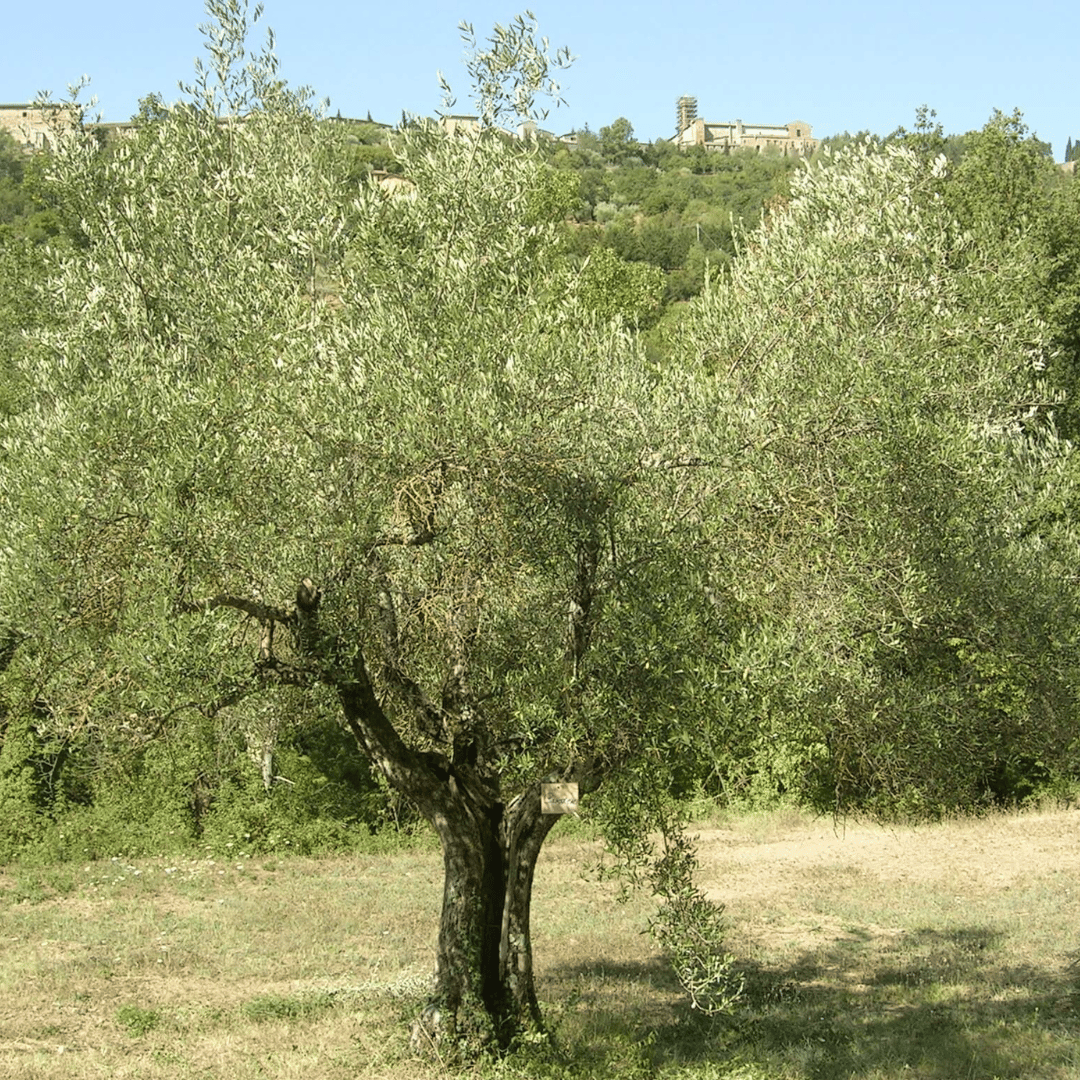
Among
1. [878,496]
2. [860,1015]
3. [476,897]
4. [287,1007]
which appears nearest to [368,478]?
[878,496]

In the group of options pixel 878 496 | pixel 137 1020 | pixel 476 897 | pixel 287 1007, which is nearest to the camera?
pixel 878 496

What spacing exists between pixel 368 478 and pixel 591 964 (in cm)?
931

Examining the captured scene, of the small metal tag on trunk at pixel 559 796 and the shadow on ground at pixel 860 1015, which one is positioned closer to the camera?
the small metal tag on trunk at pixel 559 796

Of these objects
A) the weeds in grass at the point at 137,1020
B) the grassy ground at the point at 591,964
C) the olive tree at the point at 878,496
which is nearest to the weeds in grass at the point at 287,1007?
the grassy ground at the point at 591,964

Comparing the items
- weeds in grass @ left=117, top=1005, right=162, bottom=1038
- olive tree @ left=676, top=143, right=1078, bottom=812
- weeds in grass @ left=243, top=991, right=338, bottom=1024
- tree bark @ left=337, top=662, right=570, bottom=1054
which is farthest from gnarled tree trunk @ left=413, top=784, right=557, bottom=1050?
weeds in grass @ left=117, top=1005, right=162, bottom=1038

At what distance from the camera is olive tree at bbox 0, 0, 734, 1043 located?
7.59m

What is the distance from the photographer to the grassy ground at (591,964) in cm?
1082

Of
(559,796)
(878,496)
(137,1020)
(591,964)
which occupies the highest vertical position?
(878,496)

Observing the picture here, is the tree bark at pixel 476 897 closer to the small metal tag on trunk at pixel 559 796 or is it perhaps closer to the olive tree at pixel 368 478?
the olive tree at pixel 368 478

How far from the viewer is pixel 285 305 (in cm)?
858

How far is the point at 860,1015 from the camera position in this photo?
1262cm

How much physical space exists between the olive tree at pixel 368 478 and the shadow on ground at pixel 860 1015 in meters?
2.21

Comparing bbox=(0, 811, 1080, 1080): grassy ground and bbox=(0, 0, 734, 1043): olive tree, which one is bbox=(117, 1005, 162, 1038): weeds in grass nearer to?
bbox=(0, 811, 1080, 1080): grassy ground

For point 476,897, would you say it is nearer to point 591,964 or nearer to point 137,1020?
point 137,1020
